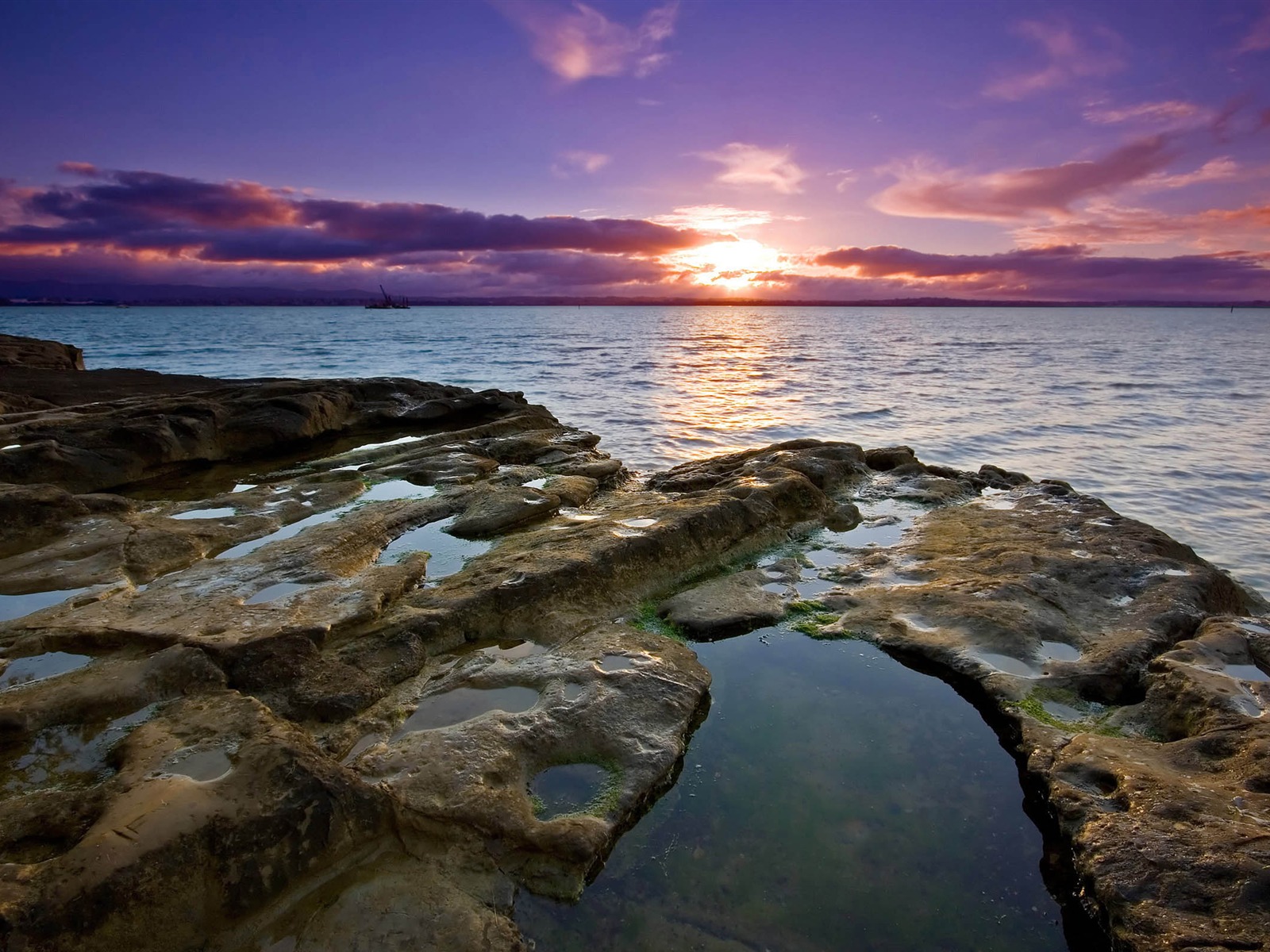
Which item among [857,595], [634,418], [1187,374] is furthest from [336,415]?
[1187,374]

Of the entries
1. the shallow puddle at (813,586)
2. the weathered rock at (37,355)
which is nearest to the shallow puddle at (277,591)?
the shallow puddle at (813,586)

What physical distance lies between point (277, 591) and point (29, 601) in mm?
2171

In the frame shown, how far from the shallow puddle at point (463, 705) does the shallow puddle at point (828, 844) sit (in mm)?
1250

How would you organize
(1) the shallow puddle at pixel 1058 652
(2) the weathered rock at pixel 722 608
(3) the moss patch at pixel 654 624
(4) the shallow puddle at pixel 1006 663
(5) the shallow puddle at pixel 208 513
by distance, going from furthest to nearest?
(5) the shallow puddle at pixel 208 513 < (2) the weathered rock at pixel 722 608 < (3) the moss patch at pixel 654 624 < (1) the shallow puddle at pixel 1058 652 < (4) the shallow puddle at pixel 1006 663

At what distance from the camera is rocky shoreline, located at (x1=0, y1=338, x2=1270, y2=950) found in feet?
10.5

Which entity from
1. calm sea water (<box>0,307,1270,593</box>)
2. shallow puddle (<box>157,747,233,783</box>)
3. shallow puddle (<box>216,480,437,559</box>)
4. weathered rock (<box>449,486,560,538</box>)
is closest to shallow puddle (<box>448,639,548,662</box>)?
shallow puddle (<box>157,747,233,783</box>)

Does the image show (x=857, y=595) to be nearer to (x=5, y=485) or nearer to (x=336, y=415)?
(x=5, y=485)

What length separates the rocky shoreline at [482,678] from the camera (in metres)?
3.20

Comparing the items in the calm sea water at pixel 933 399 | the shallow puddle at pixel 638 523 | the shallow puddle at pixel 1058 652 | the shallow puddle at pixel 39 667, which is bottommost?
the calm sea water at pixel 933 399

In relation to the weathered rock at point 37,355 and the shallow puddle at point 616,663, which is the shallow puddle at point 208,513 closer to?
the shallow puddle at point 616,663

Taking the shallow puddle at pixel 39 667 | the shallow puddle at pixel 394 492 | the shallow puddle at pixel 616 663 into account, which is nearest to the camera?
the shallow puddle at pixel 39 667

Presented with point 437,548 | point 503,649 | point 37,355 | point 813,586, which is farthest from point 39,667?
point 37,355

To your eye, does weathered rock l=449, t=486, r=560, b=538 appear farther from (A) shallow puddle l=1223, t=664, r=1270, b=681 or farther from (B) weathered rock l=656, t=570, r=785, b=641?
(A) shallow puddle l=1223, t=664, r=1270, b=681

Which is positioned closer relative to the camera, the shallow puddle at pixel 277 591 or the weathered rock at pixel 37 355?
the shallow puddle at pixel 277 591
